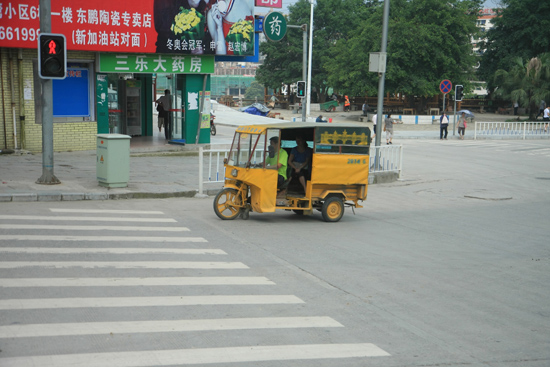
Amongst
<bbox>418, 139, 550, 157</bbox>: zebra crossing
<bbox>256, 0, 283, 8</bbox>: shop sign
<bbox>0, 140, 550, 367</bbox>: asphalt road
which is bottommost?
<bbox>0, 140, 550, 367</bbox>: asphalt road

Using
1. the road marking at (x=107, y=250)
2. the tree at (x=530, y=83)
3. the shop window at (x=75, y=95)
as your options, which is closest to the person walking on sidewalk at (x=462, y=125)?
the tree at (x=530, y=83)

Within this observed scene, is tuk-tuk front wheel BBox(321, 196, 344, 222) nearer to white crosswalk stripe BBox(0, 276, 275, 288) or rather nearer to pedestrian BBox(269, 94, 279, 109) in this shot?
white crosswalk stripe BBox(0, 276, 275, 288)

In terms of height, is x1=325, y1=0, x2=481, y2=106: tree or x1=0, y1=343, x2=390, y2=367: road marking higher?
x1=325, y1=0, x2=481, y2=106: tree

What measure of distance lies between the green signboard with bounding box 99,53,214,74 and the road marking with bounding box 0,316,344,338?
57.4ft

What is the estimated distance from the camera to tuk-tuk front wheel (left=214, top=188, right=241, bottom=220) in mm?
12484

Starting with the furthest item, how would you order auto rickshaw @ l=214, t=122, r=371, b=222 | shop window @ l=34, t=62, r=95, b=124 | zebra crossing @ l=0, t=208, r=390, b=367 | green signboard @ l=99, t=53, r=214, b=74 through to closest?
green signboard @ l=99, t=53, r=214, b=74
shop window @ l=34, t=62, r=95, b=124
auto rickshaw @ l=214, t=122, r=371, b=222
zebra crossing @ l=0, t=208, r=390, b=367

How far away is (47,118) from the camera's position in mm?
14695

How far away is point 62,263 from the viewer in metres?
8.48

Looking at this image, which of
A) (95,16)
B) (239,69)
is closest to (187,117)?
(95,16)

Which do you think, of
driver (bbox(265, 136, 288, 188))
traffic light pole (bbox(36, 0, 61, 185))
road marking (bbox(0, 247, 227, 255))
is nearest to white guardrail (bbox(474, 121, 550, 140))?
driver (bbox(265, 136, 288, 188))

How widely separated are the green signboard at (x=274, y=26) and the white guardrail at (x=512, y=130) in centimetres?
1657

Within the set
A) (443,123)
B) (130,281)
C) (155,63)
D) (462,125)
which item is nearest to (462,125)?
(462,125)

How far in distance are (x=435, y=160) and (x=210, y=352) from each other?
21923mm

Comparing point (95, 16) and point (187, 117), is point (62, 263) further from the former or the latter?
point (187, 117)
